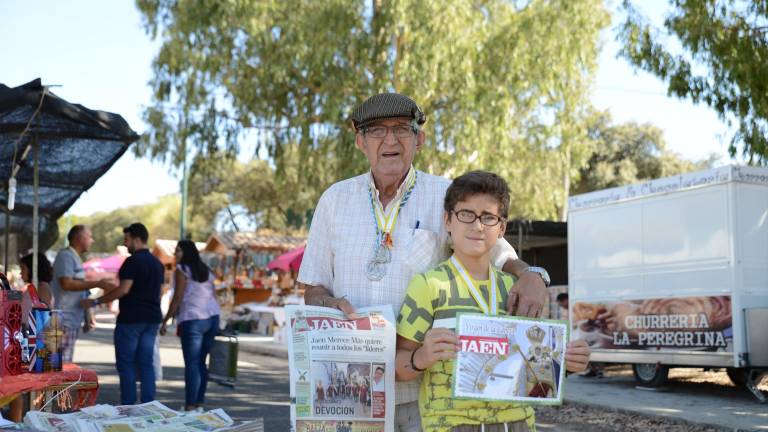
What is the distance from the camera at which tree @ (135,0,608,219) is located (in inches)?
728

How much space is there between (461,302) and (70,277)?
22.9ft

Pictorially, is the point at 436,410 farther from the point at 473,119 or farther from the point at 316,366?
the point at 473,119

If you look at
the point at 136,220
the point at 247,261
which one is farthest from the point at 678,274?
the point at 136,220

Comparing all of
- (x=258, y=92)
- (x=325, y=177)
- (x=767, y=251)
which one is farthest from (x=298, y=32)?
(x=767, y=251)

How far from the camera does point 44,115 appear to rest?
6.72 m

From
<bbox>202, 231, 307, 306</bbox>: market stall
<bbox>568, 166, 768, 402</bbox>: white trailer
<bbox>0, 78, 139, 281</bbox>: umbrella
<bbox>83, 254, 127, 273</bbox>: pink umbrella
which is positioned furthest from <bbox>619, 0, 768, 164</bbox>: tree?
<bbox>83, 254, 127, 273</bbox>: pink umbrella

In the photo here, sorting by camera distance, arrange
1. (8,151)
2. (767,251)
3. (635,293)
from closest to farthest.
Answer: (8,151) → (767,251) → (635,293)

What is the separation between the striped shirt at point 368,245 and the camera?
3.20 metres

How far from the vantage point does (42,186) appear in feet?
31.0

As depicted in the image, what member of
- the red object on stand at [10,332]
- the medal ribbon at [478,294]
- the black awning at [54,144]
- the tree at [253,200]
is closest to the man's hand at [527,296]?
the medal ribbon at [478,294]

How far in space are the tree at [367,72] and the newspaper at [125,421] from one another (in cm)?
1496

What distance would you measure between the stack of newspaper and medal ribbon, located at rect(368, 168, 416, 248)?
902 millimetres

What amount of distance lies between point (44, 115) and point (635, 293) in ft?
30.3

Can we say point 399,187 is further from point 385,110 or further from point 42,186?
point 42,186
